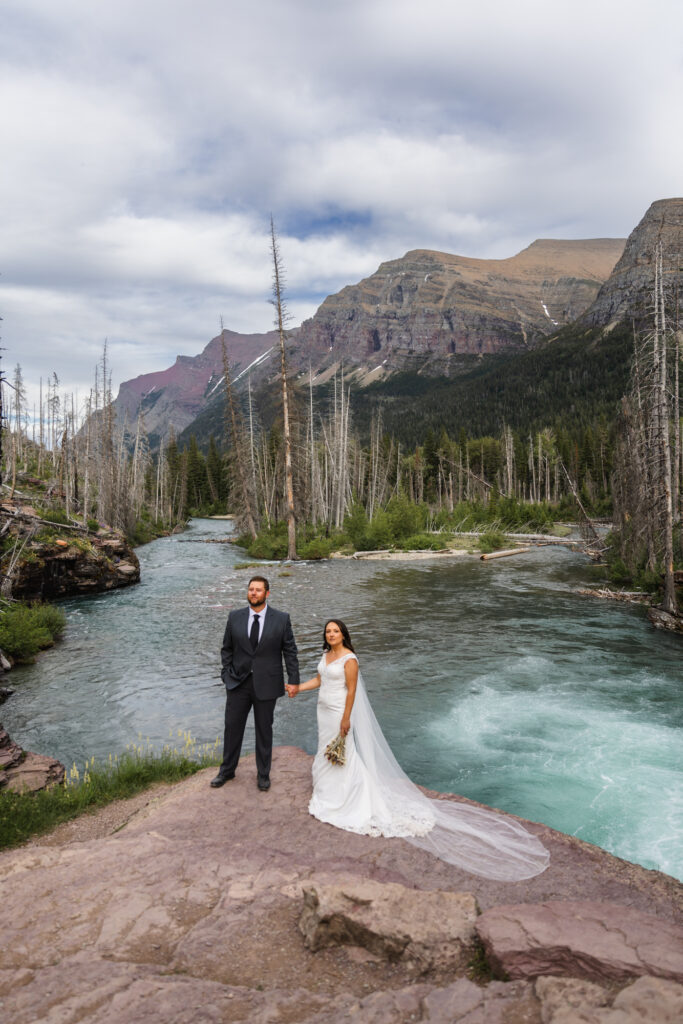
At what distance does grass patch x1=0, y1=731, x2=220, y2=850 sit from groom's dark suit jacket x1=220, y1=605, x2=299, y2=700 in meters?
1.97

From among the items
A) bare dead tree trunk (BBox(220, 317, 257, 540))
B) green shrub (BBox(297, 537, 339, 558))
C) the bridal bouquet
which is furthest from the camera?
bare dead tree trunk (BBox(220, 317, 257, 540))

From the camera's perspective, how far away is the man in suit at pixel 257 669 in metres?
5.96

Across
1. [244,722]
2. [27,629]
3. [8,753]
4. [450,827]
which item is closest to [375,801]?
[450,827]

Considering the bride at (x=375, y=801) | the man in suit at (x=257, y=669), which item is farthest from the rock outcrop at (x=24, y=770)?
the bride at (x=375, y=801)

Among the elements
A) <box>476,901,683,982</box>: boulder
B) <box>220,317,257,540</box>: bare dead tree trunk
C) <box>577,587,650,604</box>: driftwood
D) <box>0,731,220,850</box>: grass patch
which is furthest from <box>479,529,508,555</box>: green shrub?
<box>476,901,683,982</box>: boulder

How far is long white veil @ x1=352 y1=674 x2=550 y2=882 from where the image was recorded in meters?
4.65

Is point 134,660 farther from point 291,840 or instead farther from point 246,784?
point 291,840

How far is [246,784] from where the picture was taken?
20.1 ft

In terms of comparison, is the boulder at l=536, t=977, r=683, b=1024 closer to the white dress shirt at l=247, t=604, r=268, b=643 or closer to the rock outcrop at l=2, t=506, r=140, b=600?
the white dress shirt at l=247, t=604, r=268, b=643

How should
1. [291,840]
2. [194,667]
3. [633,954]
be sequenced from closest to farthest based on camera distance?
1. [633,954]
2. [291,840]
3. [194,667]

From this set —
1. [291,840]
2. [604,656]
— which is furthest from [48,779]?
[604,656]

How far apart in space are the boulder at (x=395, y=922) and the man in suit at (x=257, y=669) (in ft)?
7.88

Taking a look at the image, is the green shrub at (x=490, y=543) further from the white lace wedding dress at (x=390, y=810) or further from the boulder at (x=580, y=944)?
the boulder at (x=580, y=944)

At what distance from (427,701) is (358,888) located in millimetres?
7139
